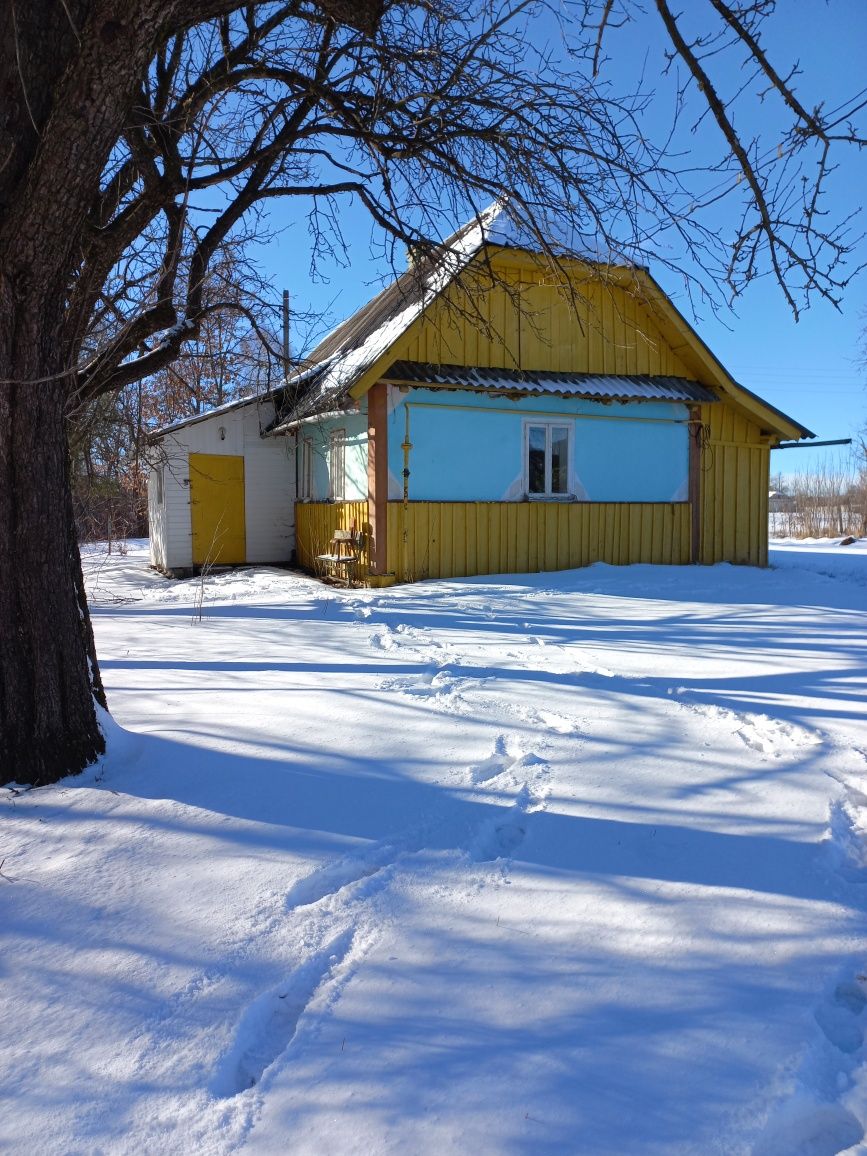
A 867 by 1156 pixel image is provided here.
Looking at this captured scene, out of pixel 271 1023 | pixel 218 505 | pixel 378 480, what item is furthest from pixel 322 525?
pixel 271 1023

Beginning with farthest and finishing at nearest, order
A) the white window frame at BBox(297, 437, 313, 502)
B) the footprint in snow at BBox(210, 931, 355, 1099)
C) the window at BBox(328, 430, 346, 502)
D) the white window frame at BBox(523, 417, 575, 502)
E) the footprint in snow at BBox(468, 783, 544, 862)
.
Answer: the white window frame at BBox(297, 437, 313, 502), the window at BBox(328, 430, 346, 502), the white window frame at BBox(523, 417, 575, 502), the footprint in snow at BBox(468, 783, 544, 862), the footprint in snow at BBox(210, 931, 355, 1099)

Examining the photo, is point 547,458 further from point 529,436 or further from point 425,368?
point 425,368

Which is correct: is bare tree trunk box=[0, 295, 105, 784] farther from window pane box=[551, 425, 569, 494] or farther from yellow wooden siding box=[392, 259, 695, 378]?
window pane box=[551, 425, 569, 494]

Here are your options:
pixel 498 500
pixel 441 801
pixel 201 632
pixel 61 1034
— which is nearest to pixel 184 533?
pixel 498 500

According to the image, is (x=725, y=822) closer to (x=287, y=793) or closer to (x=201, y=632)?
(x=287, y=793)

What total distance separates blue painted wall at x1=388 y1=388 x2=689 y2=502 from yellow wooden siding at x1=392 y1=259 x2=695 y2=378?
626mm

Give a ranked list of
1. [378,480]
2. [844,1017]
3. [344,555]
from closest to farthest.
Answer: [844,1017]
[378,480]
[344,555]

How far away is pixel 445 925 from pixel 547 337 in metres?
10.6

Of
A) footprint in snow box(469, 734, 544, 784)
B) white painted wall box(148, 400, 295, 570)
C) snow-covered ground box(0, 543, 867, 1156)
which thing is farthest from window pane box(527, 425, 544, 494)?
footprint in snow box(469, 734, 544, 784)

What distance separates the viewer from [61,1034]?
1.88m

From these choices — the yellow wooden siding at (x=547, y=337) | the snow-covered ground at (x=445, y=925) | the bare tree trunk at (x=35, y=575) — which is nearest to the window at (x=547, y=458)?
the yellow wooden siding at (x=547, y=337)

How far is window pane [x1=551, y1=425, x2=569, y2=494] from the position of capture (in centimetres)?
1187

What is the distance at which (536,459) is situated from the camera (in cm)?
1173

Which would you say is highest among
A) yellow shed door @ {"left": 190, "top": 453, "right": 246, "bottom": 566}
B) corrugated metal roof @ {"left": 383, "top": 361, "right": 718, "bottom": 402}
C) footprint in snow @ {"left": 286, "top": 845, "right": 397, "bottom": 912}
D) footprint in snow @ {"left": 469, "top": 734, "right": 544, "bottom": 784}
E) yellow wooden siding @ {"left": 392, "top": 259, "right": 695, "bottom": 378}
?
yellow wooden siding @ {"left": 392, "top": 259, "right": 695, "bottom": 378}
